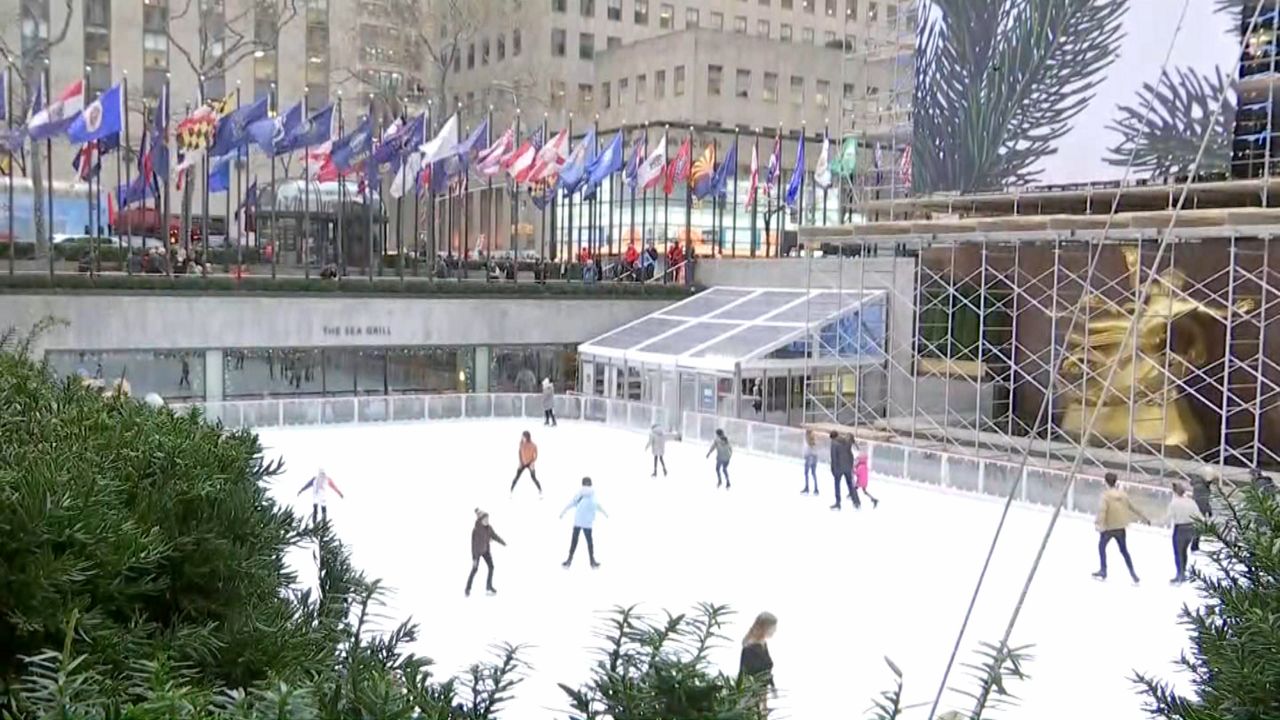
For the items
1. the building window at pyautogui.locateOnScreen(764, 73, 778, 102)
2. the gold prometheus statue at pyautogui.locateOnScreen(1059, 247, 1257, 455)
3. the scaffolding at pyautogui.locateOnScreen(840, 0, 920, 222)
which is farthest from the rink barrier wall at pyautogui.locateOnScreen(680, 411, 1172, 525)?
the building window at pyautogui.locateOnScreen(764, 73, 778, 102)

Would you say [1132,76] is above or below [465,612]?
above

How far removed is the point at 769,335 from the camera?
2667cm

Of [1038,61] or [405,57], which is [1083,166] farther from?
[405,57]

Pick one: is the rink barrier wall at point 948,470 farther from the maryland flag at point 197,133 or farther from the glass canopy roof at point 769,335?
the maryland flag at point 197,133

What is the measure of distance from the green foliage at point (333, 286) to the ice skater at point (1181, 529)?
21.1 m

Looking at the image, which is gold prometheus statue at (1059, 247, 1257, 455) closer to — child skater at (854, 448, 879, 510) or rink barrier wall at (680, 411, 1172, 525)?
rink barrier wall at (680, 411, 1172, 525)

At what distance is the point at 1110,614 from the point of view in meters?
11.4

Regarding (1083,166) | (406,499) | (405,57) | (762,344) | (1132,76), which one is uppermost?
(405,57)

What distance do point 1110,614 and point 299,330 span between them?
73.0 ft

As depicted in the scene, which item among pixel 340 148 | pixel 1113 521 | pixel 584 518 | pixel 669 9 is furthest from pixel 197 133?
pixel 669 9

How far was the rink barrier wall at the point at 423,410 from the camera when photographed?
2417 centimetres

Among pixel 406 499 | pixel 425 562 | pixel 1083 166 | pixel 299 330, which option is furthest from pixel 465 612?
pixel 299 330

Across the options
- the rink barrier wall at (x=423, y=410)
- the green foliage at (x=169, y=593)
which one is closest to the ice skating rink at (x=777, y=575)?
A: the green foliage at (x=169, y=593)

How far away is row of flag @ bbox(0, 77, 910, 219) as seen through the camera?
26328 mm
